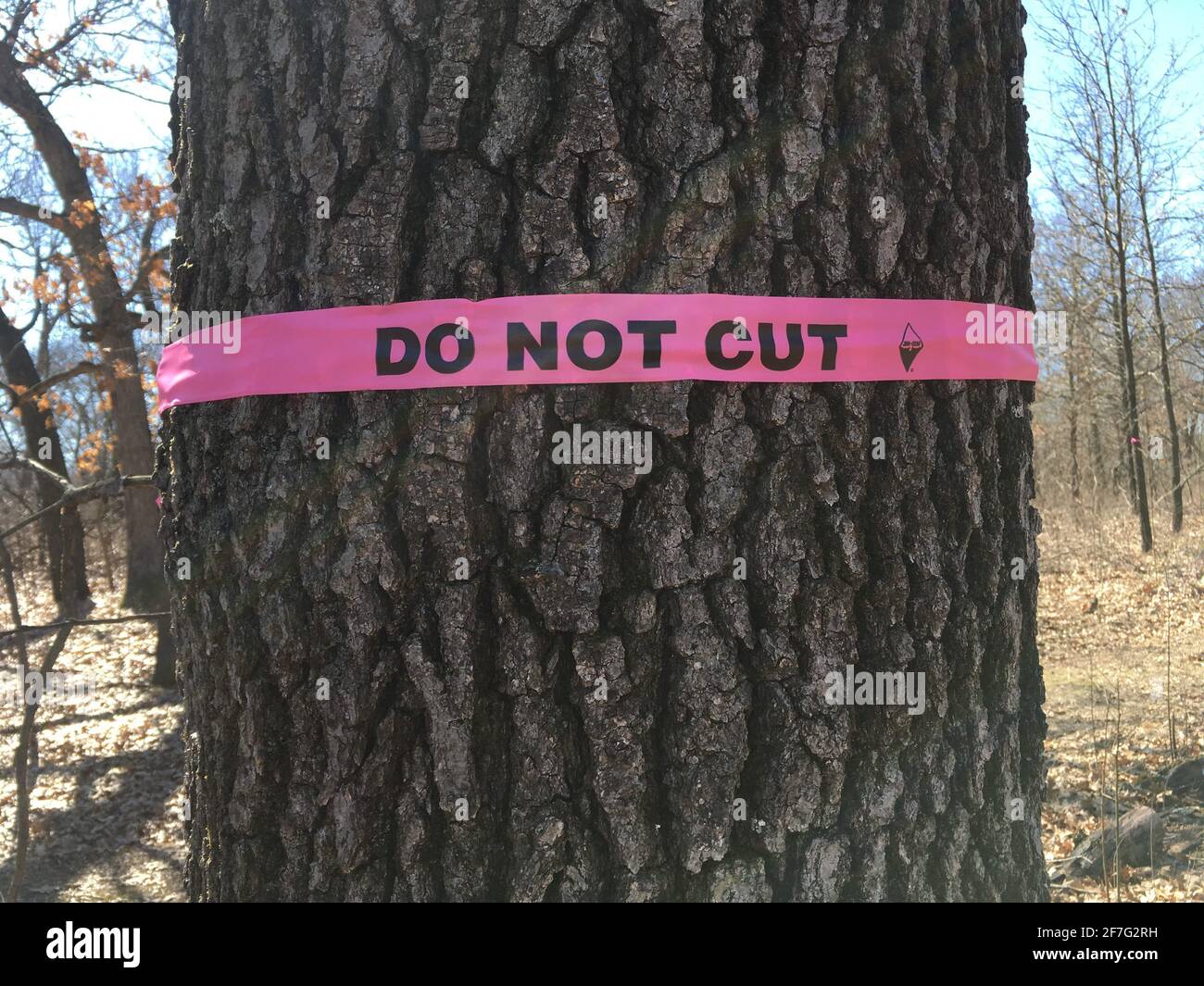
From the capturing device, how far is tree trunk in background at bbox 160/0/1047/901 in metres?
1.66

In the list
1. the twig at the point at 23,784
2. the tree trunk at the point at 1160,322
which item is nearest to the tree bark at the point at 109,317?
the twig at the point at 23,784

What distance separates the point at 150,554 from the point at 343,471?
10.5 metres

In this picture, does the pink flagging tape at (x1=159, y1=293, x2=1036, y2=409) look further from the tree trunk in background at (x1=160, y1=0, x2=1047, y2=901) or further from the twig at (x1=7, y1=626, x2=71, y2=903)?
the twig at (x1=7, y1=626, x2=71, y2=903)

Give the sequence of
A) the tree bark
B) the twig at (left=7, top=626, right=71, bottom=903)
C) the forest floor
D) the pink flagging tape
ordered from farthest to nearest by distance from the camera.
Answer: the tree bark
the forest floor
the twig at (left=7, top=626, right=71, bottom=903)
the pink flagging tape

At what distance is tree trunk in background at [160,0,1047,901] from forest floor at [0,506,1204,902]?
1988mm

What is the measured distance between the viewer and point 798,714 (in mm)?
1712

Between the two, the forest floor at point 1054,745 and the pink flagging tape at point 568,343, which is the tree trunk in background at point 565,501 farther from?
the forest floor at point 1054,745

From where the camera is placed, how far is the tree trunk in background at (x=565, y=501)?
1.66 metres

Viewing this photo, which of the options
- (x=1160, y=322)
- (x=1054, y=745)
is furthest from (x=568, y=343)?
(x=1160, y=322)

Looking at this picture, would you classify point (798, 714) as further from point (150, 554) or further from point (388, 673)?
point (150, 554)

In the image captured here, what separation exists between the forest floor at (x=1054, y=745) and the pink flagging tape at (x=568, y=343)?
7.18 feet

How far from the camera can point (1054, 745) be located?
575 cm

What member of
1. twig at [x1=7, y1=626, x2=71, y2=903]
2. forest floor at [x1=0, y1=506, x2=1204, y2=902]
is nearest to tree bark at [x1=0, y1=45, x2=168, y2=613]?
forest floor at [x1=0, y1=506, x2=1204, y2=902]

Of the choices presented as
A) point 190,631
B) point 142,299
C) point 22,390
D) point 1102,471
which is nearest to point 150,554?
point 142,299
